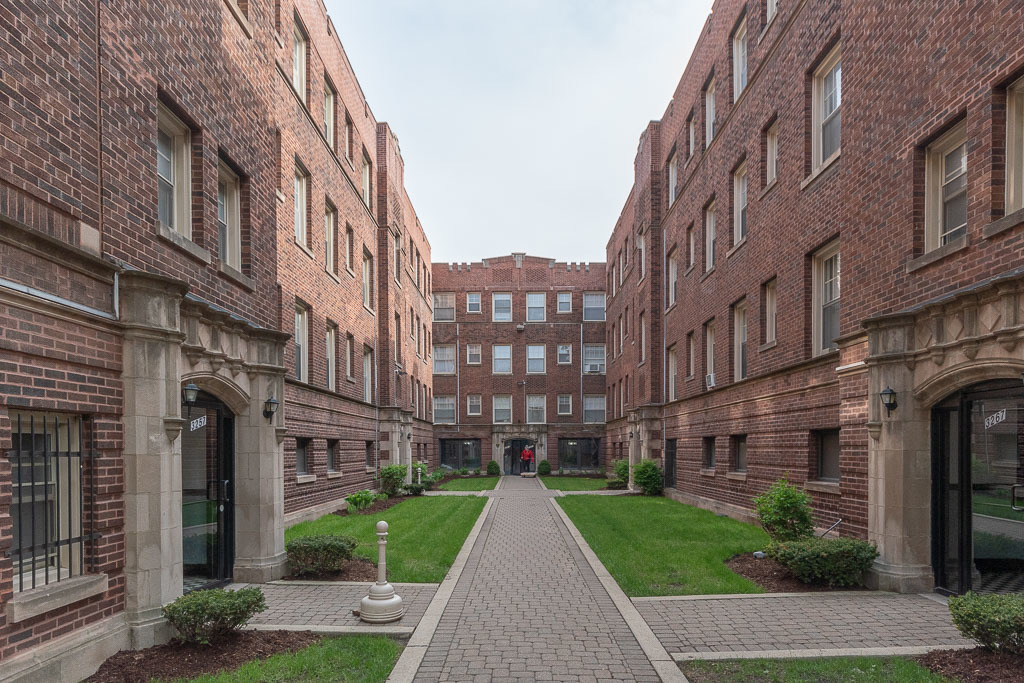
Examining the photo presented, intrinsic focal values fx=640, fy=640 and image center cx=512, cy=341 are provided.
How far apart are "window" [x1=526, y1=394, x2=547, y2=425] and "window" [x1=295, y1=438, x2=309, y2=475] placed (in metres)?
27.1

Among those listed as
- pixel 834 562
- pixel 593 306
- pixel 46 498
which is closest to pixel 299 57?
pixel 46 498

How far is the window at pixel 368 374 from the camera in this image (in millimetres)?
22094

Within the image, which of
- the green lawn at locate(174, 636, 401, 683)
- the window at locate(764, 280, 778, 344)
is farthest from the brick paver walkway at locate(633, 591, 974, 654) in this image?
the window at locate(764, 280, 778, 344)

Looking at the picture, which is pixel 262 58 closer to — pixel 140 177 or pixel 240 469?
pixel 140 177

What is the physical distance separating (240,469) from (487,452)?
1284 inches

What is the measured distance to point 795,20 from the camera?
13.0 m

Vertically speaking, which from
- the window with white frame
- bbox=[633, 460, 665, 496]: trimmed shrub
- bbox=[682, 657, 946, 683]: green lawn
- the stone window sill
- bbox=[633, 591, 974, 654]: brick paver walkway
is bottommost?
bbox=[633, 460, 665, 496]: trimmed shrub

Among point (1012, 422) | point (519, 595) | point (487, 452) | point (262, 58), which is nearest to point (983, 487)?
point (1012, 422)

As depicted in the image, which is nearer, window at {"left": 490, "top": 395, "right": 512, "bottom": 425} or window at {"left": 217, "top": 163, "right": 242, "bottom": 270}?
window at {"left": 217, "top": 163, "right": 242, "bottom": 270}

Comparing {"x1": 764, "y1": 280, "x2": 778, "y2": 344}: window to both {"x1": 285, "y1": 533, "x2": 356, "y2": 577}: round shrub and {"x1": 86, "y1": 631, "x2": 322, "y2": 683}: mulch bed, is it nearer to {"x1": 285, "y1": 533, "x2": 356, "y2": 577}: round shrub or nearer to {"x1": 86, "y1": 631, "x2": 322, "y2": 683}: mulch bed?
{"x1": 285, "y1": 533, "x2": 356, "y2": 577}: round shrub

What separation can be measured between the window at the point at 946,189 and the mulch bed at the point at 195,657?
9.02 m

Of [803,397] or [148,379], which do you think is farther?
[803,397]

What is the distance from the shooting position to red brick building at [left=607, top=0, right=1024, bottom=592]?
288 inches

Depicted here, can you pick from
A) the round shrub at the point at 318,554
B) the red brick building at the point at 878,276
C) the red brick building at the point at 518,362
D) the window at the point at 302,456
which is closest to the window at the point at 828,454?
the red brick building at the point at 878,276
